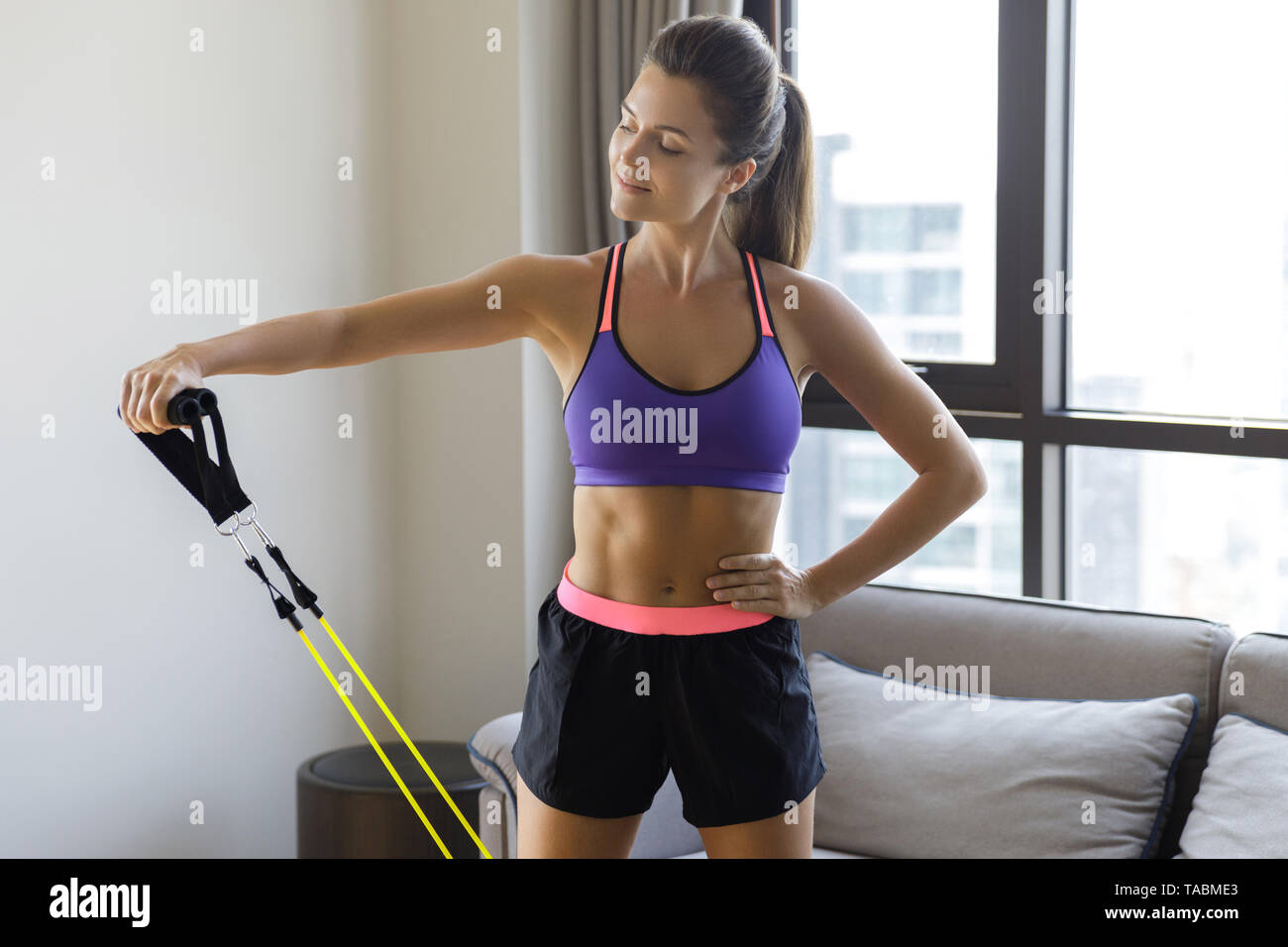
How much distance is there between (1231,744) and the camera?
1.99 m

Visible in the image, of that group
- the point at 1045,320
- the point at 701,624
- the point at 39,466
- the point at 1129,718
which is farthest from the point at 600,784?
the point at 1045,320

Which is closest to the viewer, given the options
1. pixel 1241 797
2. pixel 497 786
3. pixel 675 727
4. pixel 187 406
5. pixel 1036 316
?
pixel 187 406

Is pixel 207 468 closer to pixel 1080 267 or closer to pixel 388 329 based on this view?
pixel 388 329

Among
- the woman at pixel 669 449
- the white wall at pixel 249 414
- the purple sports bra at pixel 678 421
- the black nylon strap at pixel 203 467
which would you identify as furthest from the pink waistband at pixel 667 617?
the white wall at pixel 249 414

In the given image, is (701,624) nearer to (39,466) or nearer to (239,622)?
(39,466)

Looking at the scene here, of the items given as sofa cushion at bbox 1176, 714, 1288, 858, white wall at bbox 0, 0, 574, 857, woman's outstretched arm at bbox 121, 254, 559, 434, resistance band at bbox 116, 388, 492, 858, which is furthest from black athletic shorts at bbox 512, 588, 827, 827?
white wall at bbox 0, 0, 574, 857

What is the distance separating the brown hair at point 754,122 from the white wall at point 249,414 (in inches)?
55.9

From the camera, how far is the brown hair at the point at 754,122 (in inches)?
49.1

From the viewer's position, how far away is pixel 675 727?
1.22 metres

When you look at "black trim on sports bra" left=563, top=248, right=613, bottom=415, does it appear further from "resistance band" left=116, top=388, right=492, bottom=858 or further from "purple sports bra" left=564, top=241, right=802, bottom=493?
"resistance band" left=116, top=388, right=492, bottom=858

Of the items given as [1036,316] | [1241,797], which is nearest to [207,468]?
[1241,797]

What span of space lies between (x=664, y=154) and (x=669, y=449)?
0.28 meters

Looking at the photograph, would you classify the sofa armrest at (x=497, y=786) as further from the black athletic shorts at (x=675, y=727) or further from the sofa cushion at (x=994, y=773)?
the black athletic shorts at (x=675, y=727)
